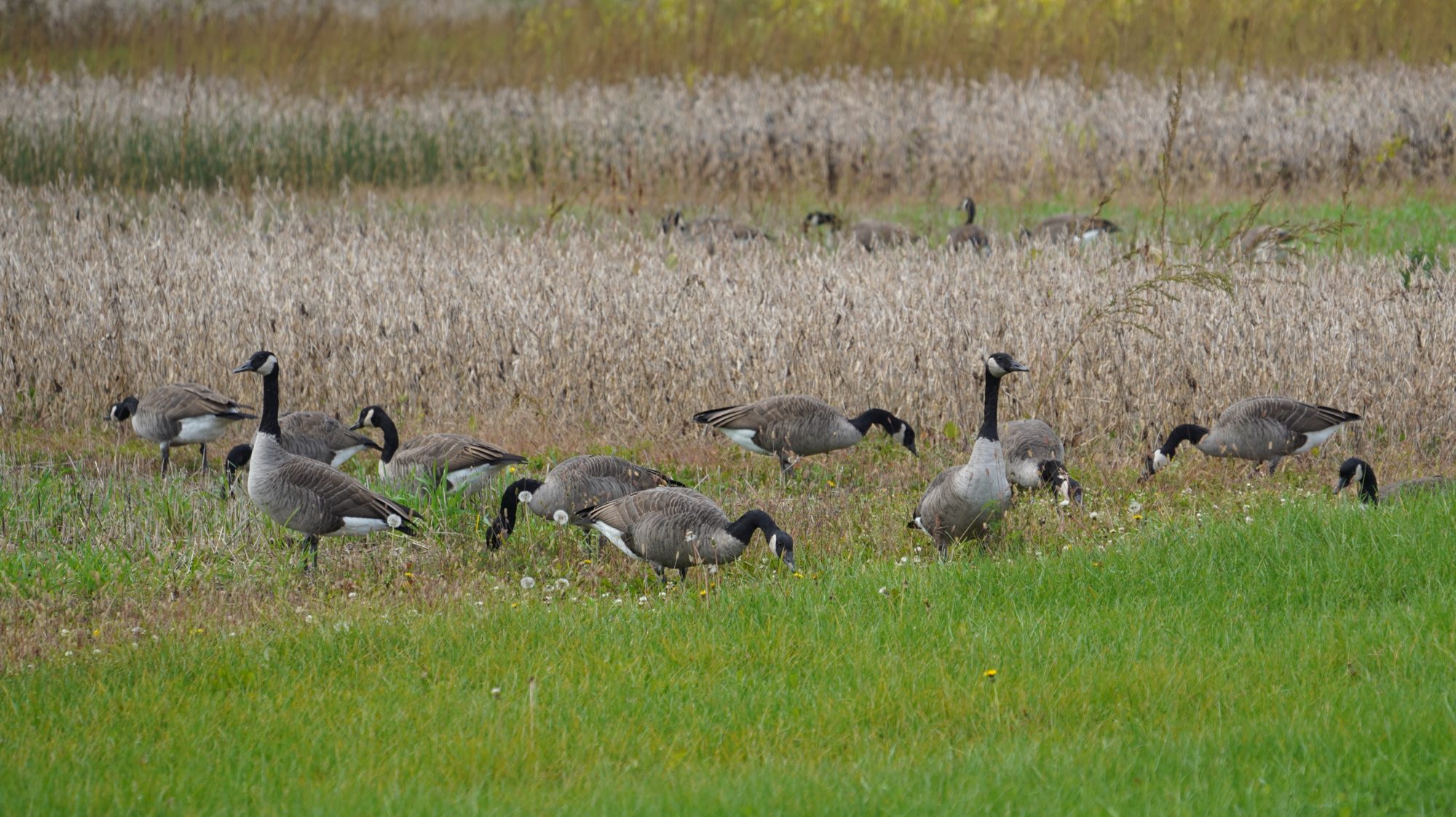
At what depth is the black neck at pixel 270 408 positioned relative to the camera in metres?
8.90

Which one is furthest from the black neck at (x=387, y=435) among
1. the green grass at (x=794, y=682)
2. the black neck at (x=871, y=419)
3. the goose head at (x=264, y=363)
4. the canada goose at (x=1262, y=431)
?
the canada goose at (x=1262, y=431)

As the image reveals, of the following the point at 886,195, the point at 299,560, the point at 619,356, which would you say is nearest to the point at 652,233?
the point at 886,195

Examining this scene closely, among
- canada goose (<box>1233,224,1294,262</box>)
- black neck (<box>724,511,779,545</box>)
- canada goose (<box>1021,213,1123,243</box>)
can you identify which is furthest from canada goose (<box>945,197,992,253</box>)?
black neck (<box>724,511,779,545</box>)

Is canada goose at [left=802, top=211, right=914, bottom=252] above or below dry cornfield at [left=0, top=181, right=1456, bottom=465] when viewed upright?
above

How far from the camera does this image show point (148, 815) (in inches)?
197

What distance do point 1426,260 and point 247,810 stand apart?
47.2 ft

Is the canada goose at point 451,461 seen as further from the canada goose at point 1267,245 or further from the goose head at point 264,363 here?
the canada goose at point 1267,245

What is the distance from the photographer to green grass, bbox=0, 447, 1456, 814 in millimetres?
5164

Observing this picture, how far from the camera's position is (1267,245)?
567 inches

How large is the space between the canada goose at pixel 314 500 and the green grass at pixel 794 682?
298 mm

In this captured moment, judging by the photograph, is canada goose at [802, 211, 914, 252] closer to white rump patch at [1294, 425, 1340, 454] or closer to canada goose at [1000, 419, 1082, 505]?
canada goose at [1000, 419, 1082, 505]

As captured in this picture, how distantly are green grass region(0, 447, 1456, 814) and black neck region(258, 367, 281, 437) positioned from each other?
684mm

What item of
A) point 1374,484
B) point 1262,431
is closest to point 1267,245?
point 1262,431

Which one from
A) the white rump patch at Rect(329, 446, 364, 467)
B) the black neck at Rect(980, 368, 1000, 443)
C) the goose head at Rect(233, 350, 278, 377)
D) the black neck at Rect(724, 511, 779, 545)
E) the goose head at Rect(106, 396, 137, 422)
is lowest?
the black neck at Rect(724, 511, 779, 545)
